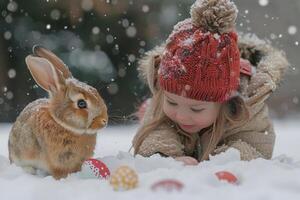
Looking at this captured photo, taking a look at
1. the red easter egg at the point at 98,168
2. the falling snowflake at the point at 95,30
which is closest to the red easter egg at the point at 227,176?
the red easter egg at the point at 98,168

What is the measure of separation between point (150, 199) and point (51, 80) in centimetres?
48

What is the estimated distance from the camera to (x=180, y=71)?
2086 mm

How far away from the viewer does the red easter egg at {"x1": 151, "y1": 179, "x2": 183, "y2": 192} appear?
1.50 meters

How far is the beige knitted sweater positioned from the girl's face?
0.10 metres

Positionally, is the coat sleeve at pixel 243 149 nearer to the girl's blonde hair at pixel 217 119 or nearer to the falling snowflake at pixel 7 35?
the girl's blonde hair at pixel 217 119

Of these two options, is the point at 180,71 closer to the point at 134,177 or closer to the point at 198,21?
the point at 198,21

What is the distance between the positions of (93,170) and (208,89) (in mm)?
536

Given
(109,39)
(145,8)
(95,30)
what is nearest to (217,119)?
(95,30)

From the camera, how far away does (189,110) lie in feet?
7.07

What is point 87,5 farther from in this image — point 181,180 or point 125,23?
point 181,180

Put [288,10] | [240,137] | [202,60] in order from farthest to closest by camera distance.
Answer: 1. [288,10]
2. [240,137]
3. [202,60]

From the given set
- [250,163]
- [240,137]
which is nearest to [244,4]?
[240,137]

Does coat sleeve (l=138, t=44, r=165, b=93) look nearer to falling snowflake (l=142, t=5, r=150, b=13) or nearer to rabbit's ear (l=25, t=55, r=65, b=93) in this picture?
rabbit's ear (l=25, t=55, r=65, b=93)

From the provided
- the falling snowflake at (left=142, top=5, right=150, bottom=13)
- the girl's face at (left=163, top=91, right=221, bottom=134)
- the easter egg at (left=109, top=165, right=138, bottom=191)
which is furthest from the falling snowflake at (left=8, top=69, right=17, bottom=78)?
the easter egg at (left=109, top=165, right=138, bottom=191)
